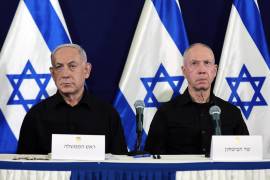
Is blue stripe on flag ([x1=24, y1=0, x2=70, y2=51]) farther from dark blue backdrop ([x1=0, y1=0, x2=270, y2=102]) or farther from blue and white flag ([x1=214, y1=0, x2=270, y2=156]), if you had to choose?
blue and white flag ([x1=214, y1=0, x2=270, y2=156])

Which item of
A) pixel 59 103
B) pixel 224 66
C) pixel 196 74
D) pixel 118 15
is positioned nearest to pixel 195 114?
pixel 196 74

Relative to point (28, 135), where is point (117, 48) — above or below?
above

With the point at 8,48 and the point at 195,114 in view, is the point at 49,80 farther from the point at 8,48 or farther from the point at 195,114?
the point at 195,114

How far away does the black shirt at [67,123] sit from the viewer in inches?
154

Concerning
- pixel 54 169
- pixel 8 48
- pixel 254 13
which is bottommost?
pixel 54 169

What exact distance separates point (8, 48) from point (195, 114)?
176 cm

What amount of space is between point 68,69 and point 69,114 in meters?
0.38

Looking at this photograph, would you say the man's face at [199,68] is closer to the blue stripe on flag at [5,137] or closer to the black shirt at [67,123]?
the black shirt at [67,123]

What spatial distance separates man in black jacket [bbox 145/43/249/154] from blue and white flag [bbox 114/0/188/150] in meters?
0.39

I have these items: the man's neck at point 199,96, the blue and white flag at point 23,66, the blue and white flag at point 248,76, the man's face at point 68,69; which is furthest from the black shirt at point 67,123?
the blue and white flag at point 248,76

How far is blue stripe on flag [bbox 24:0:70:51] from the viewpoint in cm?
459

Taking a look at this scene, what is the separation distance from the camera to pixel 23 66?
4.52 meters

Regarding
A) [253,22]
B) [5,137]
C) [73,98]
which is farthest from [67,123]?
[253,22]

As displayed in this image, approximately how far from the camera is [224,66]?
4.76 metres
